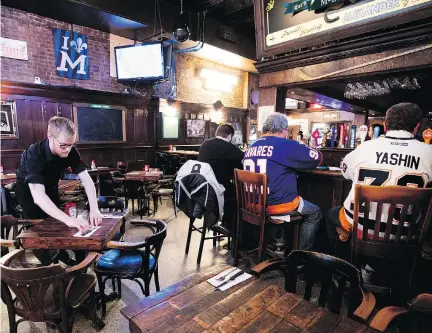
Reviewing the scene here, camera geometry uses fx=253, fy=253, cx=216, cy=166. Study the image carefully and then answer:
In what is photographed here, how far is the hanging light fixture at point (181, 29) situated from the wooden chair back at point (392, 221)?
5757 mm

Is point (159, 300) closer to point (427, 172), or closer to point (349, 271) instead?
point (349, 271)

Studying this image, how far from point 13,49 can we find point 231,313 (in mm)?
7720

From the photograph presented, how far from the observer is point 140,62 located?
22.7 ft

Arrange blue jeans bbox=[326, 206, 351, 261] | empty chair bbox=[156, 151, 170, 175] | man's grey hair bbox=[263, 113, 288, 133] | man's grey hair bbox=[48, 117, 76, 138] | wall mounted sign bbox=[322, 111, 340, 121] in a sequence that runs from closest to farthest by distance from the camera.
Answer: man's grey hair bbox=[48, 117, 76, 138]
blue jeans bbox=[326, 206, 351, 261]
man's grey hair bbox=[263, 113, 288, 133]
empty chair bbox=[156, 151, 170, 175]
wall mounted sign bbox=[322, 111, 340, 121]

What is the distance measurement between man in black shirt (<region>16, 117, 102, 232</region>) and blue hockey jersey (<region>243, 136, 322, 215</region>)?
1.70 meters

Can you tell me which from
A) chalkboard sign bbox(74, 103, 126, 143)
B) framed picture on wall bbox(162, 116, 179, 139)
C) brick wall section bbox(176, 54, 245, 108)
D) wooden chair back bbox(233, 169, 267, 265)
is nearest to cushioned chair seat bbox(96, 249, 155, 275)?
wooden chair back bbox(233, 169, 267, 265)

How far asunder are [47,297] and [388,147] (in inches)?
111

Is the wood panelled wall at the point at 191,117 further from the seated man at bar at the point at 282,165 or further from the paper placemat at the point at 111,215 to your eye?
the seated man at bar at the point at 282,165

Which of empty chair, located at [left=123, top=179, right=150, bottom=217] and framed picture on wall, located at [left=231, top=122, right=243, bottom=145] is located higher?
framed picture on wall, located at [left=231, top=122, right=243, bottom=145]

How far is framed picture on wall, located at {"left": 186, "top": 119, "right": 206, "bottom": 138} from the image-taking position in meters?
10.1

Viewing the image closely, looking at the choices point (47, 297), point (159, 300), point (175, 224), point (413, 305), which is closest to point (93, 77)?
point (175, 224)

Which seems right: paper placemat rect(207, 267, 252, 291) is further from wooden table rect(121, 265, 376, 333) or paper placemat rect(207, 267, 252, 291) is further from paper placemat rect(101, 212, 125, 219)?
paper placemat rect(101, 212, 125, 219)

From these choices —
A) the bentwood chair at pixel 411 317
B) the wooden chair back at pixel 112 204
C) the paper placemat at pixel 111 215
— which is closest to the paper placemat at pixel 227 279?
the bentwood chair at pixel 411 317

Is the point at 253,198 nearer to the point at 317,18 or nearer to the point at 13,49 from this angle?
the point at 317,18
